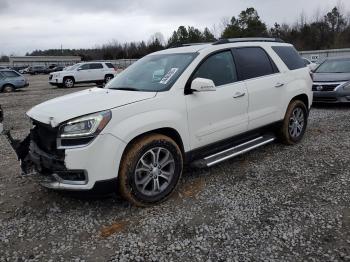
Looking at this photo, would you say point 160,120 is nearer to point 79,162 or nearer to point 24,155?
point 79,162

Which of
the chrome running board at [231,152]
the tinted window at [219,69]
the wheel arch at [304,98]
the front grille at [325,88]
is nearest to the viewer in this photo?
the chrome running board at [231,152]

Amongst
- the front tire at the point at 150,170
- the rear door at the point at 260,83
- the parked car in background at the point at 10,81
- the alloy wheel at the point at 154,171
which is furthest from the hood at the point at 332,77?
the parked car in background at the point at 10,81

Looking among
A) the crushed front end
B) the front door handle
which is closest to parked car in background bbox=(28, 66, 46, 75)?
the crushed front end

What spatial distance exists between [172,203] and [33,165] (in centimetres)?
166

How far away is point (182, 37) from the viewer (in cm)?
8250

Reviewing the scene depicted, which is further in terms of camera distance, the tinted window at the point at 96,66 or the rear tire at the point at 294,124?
the tinted window at the point at 96,66

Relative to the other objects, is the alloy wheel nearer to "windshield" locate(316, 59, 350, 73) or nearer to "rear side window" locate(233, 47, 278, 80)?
"rear side window" locate(233, 47, 278, 80)

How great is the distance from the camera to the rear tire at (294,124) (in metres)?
5.89

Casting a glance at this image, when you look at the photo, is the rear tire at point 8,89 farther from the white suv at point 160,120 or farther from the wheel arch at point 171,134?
the wheel arch at point 171,134

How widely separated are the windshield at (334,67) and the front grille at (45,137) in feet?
30.5

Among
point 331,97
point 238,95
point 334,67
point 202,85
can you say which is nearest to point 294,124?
point 238,95

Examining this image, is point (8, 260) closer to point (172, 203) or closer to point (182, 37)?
point (172, 203)

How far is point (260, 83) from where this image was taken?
521 centimetres

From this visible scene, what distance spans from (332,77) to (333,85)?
1.28ft
